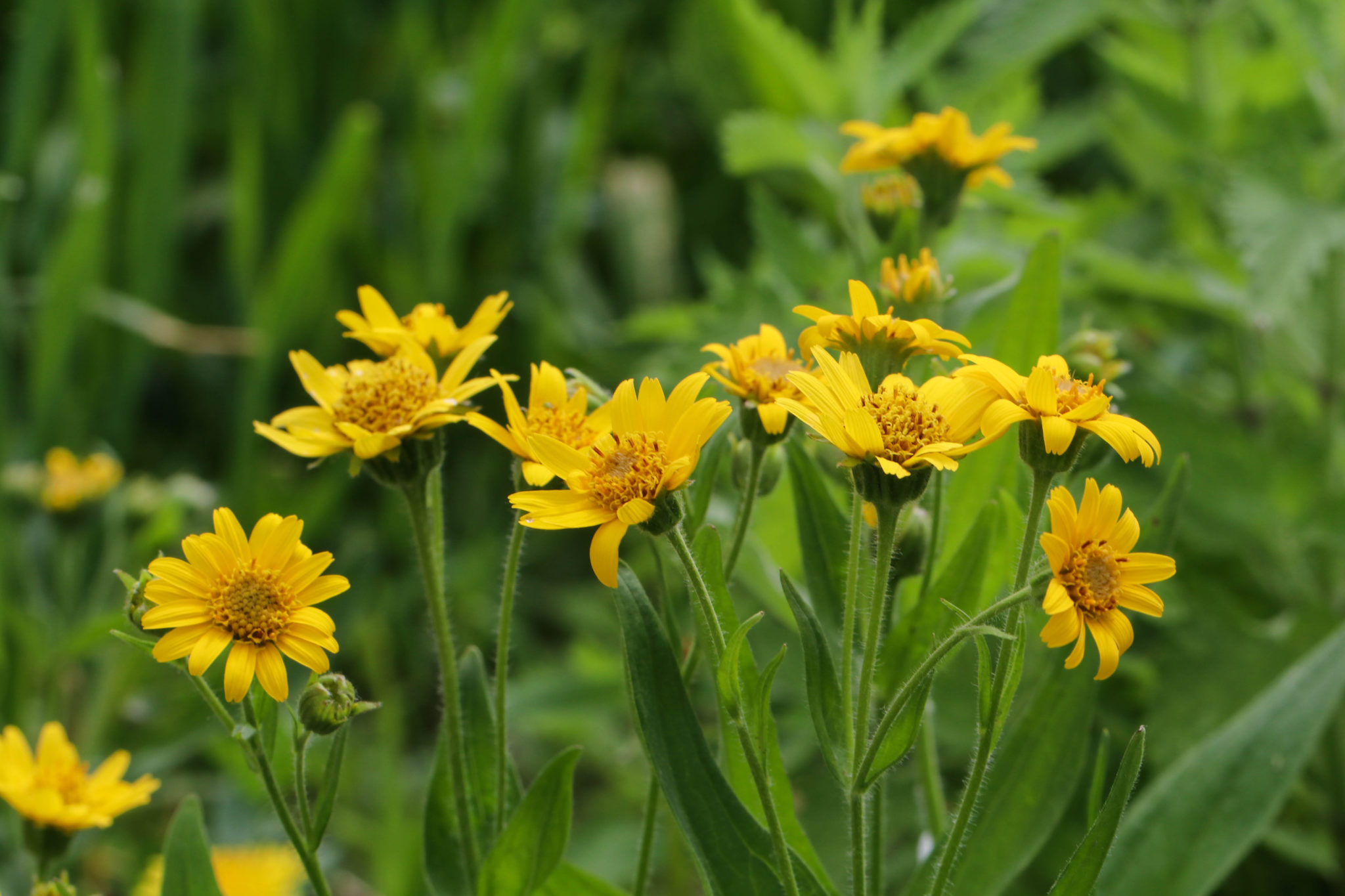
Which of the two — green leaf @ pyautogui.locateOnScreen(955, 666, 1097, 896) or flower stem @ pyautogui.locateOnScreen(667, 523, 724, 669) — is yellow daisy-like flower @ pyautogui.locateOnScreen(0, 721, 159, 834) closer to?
flower stem @ pyautogui.locateOnScreen(667, 523, 724, 669)

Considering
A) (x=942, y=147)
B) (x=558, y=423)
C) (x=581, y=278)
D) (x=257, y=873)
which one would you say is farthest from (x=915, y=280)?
(x=581, y=278)

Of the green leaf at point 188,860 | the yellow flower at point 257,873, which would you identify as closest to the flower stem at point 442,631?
the green leaf at point 188,860

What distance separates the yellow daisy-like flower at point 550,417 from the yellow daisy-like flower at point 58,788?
0.90 ft

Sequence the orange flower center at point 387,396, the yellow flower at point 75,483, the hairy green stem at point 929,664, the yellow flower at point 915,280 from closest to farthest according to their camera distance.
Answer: the hairy green stem at point 929,664, the orange flower center at point 387,396, the yellow flower at point 915,280, the yellow flower at point 75,483

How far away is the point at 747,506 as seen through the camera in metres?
0.56

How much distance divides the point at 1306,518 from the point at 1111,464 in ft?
0.52

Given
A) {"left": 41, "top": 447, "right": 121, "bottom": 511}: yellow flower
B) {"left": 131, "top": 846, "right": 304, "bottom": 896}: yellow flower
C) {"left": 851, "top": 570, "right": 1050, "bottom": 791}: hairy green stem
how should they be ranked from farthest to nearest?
{"left": 41, "top": 447, "right": 121, "bottom": 511}: yellow flower, {"left": 131, "top": 846, "right": 304, "bottom": 896}: yellow flower, {"left": 851, "top": 570, "right": 1050, "bottom": 791}: hairy green stem

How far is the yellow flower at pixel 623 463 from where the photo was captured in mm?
482

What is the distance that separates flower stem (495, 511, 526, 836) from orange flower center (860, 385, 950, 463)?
0.56ft

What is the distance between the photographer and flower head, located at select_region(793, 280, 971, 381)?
20.7 inches

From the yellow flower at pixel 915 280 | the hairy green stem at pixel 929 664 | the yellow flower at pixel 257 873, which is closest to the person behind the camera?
the hairy green stem at pixel 929 664

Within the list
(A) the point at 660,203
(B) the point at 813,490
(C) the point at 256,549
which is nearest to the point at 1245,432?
(B) the point at 813,490

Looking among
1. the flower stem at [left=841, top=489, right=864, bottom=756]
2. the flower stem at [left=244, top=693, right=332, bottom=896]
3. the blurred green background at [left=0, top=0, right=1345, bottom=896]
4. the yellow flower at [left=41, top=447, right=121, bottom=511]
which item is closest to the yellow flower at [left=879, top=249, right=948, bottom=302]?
the blurred green background at [left=0, top=0, right=1345, bottom=896]

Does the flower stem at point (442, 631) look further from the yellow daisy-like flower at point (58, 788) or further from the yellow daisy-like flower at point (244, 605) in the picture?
the yellow daisy-like flower at point (58, 788)
